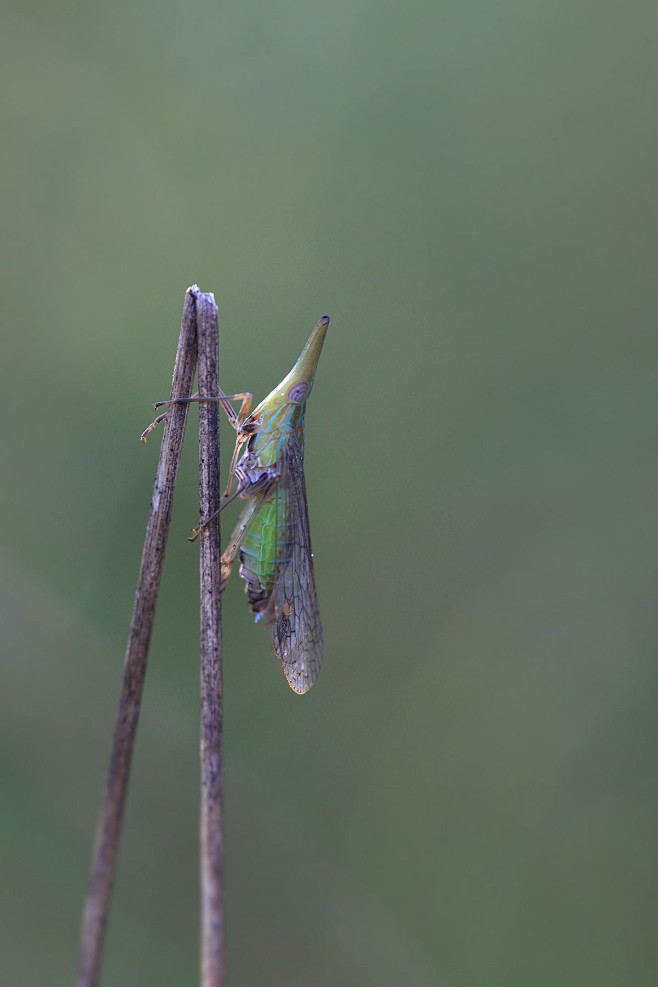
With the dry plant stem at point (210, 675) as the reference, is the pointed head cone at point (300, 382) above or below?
above

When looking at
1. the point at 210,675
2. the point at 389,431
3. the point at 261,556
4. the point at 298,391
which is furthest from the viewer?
the point at 389,431

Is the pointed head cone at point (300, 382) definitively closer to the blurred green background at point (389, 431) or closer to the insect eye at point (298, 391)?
the insect eye at point (298, 391)

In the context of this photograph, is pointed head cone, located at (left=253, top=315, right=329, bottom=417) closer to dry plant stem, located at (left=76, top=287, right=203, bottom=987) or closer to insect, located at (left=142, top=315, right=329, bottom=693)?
insect, located at (left=142, top=315, right=329, bottom=693)

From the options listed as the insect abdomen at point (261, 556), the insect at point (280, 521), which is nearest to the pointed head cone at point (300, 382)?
the insect at point (280, 521)

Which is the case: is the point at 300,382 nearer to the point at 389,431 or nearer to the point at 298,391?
the point at 298,391

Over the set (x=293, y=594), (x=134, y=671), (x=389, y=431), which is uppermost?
(x=389, y=431)

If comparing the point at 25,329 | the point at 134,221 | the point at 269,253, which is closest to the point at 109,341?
the point at 25,329

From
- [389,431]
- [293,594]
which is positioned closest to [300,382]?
[293,594]
